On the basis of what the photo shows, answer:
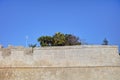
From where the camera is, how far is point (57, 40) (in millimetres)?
33812

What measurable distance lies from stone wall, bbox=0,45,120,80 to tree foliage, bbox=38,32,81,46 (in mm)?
14926

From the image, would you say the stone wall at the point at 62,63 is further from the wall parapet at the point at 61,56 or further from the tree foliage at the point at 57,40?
the tree foliage at the point at 57,40

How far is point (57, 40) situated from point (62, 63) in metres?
15.6

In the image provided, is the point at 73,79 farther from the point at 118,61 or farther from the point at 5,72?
the point at 5,72

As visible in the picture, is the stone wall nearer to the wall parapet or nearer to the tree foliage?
the wall parapet

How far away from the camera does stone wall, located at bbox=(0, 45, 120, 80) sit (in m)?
18.0

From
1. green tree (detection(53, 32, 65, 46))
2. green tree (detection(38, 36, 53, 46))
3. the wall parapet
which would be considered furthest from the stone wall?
green tree (detection(38, 36, 53, 46))

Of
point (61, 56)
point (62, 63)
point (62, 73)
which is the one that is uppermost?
point (61, 56)

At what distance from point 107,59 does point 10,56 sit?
5.59 metres

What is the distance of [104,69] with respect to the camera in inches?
708

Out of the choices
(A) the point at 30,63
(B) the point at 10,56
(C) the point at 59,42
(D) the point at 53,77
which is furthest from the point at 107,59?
(C) the point at 59,42

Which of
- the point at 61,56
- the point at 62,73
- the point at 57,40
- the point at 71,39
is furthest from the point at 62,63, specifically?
the point at 71,39

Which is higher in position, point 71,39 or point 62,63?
point 71,39

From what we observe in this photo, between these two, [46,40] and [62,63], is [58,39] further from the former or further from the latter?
[62,63]
